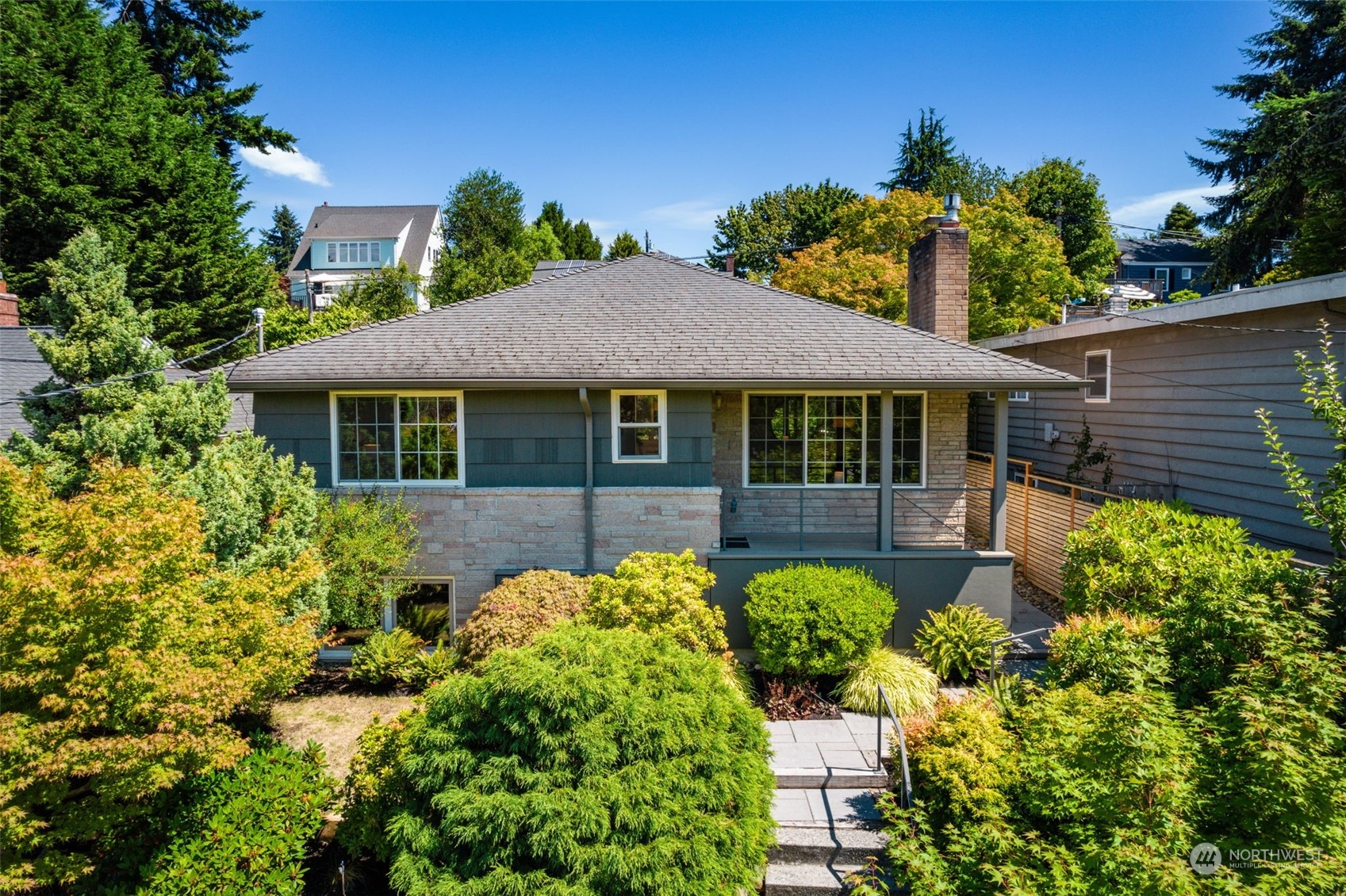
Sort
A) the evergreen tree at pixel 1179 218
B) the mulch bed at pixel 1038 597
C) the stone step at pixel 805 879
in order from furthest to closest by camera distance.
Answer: the evergreen tree at pixel 1179 218 → the mulch bed at pixel 1038 597 → the stone step at pixel 805 879

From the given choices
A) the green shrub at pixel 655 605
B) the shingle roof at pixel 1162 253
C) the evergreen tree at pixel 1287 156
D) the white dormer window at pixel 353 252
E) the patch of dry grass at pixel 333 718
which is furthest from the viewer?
the white dormer window at pixel 353 252

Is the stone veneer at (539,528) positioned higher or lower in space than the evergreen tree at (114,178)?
lower

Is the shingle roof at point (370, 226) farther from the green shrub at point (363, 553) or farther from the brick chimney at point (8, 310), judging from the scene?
the green shrub at point (363, 553)

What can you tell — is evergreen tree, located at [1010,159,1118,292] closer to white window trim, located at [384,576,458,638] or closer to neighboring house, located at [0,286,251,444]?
white window trim, located at [384,576,458,638]

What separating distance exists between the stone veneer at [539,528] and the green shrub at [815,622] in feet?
5.35

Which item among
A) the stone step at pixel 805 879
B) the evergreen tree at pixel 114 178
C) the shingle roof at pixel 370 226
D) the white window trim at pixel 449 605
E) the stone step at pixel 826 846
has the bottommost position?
the stone step at pixel 805 879

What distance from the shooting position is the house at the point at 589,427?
9.45 meters

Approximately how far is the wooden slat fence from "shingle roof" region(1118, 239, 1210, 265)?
3648 cm

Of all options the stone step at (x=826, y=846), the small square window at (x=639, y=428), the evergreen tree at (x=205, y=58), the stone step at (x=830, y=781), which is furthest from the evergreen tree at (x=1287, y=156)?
the evergreen tree at (x=205, y=58)

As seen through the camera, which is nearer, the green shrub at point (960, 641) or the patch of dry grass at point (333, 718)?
the patch of dry grass at point (333, 718)

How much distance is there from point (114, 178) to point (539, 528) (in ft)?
73.6

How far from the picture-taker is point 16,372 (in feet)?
36.1

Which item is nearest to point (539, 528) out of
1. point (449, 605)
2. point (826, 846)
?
point (449, 605)

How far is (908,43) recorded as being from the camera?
45.7ft
